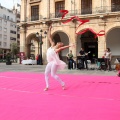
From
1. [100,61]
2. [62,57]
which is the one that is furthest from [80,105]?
[62,57]

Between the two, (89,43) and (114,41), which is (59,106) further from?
(89,43)

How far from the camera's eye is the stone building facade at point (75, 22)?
2373cm

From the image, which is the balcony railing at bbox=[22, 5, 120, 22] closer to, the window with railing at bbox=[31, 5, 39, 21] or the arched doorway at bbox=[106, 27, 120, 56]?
the window with railing at bbox=[31, 5, 39, 21]

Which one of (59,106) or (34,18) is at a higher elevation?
(34,18)

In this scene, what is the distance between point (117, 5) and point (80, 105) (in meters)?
21.1

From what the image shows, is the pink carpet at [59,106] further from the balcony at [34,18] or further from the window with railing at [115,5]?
the balcony at [34,18]

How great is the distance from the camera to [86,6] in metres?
25.4

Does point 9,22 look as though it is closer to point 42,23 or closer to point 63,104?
point 42,23

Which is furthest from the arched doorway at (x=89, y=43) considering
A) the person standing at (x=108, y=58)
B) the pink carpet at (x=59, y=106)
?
the pink carpet at (x=59, y=106)

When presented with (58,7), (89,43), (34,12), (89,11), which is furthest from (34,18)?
(89,43)

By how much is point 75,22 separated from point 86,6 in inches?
95.0

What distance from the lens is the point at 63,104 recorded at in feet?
16.0

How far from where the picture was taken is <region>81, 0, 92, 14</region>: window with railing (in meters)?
25.2

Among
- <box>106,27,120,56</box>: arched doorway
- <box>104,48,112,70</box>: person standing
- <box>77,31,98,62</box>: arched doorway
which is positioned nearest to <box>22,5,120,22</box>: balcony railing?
<box>106,27,120,56</box>: arched doorway
